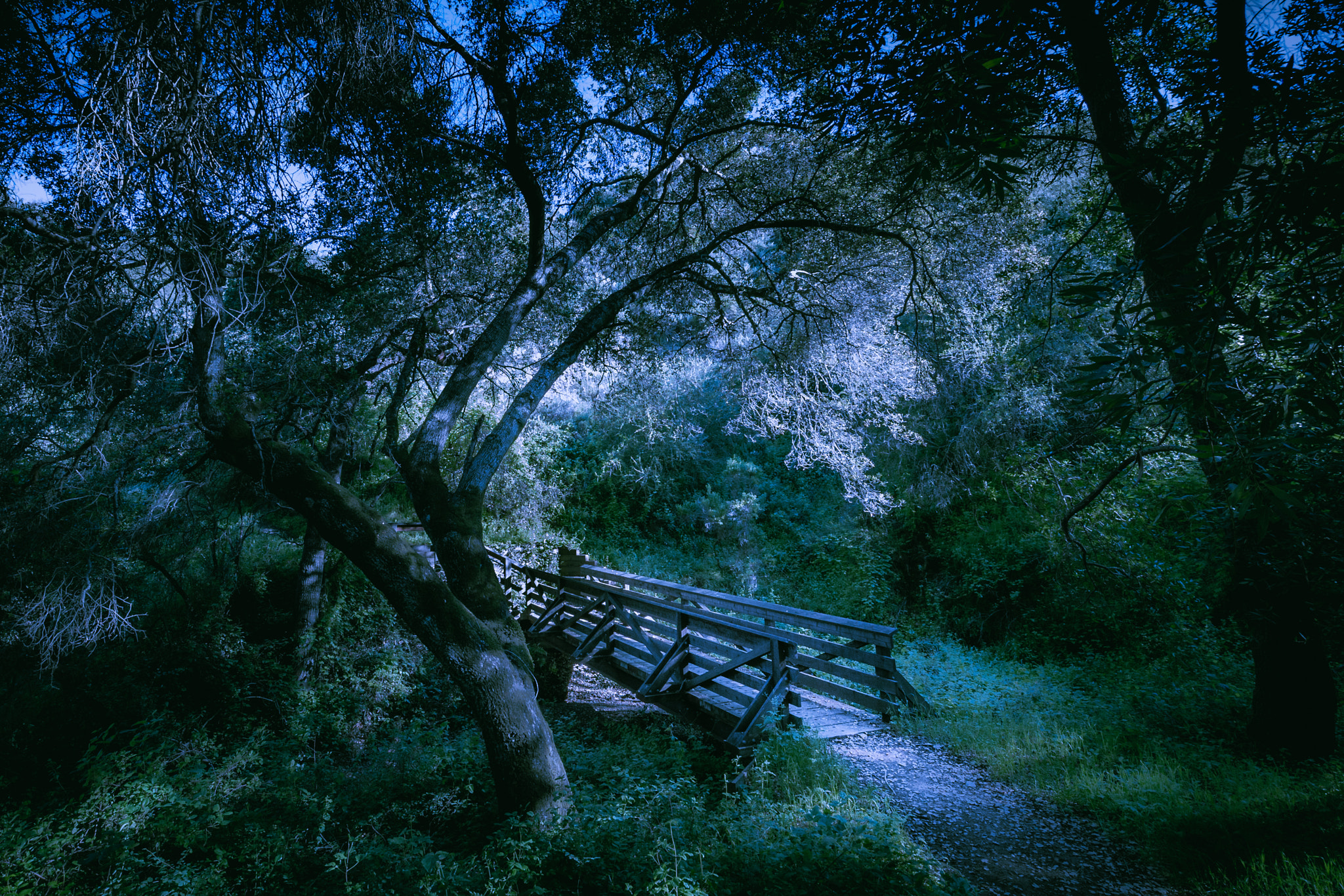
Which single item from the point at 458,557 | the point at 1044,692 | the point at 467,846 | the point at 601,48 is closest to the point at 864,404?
the point at 1044,692

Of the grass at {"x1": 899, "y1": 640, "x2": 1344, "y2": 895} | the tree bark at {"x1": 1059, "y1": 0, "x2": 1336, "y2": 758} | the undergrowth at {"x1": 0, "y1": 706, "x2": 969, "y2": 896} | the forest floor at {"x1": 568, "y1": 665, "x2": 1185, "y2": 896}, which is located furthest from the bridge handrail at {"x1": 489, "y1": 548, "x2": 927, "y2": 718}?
the tree bark at {"x1": 1059, "y1": 0, "x2": 1336, "y2": 758}

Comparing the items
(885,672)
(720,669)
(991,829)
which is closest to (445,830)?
(720,669)

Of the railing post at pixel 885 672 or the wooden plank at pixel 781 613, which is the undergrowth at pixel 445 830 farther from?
the wooden plank at pixel 781 613

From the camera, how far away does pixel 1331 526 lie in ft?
12.3

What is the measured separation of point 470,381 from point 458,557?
1.57 m

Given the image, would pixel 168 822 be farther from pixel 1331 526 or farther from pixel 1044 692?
pixel 1044 692

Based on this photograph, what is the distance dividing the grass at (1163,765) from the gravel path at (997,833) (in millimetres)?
230

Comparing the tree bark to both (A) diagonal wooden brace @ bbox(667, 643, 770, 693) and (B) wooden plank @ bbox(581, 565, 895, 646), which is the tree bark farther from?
(A) diagonal wooden brace @ bbox(667, 643, 770, 693)

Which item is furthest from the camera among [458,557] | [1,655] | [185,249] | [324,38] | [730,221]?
[730,221]

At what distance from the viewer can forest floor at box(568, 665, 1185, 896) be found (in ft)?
12.5

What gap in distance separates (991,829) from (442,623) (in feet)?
14.6

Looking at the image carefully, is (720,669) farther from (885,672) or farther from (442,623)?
(442,623)

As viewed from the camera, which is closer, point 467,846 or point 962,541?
point 467,846

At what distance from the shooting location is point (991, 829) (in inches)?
179
